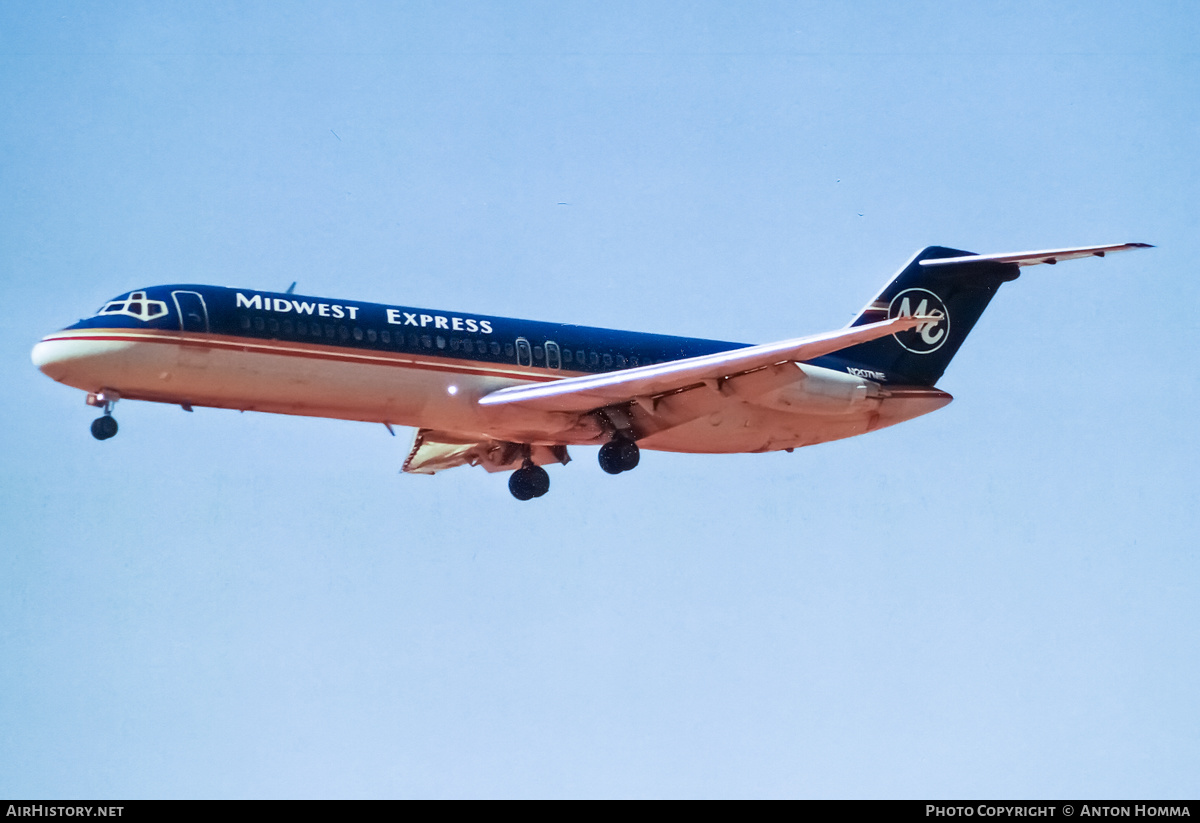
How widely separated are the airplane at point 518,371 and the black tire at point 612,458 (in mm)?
29

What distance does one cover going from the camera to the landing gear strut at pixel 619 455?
108 feet

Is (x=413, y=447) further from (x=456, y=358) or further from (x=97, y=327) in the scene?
(x=97, y=327)

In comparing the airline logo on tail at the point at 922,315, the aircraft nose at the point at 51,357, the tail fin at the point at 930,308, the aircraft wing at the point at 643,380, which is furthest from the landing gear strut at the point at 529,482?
the aircraft nose at the point at 51,357

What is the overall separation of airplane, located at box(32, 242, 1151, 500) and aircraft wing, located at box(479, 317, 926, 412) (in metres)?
0.04

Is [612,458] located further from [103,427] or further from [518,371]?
[103,427]

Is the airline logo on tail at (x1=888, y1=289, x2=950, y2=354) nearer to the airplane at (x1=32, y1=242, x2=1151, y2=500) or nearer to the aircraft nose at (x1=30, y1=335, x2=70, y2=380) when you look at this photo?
the airplane at (x1=32, y1=242, x2=1151, y2=500)

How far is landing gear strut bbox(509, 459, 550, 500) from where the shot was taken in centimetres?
3494

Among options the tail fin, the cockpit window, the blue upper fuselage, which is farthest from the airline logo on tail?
the cockpit window

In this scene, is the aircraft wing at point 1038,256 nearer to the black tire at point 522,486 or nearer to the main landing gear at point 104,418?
the black tire at point 522,486

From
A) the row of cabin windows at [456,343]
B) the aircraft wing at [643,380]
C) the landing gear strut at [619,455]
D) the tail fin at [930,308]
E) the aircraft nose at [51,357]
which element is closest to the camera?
the aircraft nose at [51,357]

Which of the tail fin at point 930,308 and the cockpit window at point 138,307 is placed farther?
the tail fin at point 930,308

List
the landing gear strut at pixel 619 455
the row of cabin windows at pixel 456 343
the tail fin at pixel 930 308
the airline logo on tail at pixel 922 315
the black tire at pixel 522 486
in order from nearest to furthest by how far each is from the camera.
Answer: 1. the row of cabin windows at pixel 456 343
2. the landing gear strut at pixel 619 455
3. the black tire at pixel 522 486
4. the tail fin at pixel 930 308
5. the airline logo on tail at pixel 922 315
